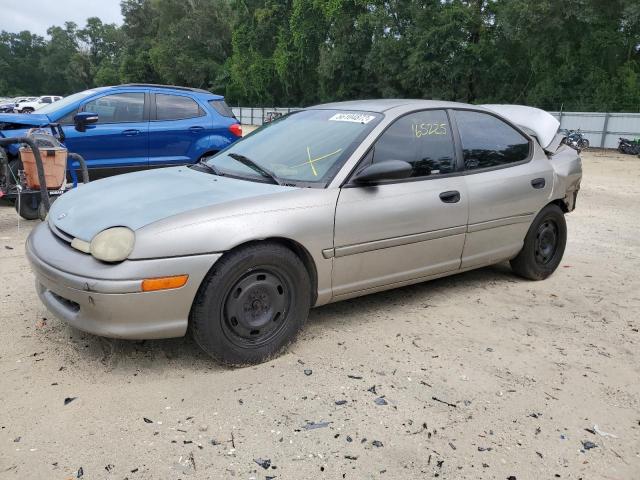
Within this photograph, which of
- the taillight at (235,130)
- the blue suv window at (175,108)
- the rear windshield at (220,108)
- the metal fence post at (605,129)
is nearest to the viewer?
the blue suv window at (175,108)

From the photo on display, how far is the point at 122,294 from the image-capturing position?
2.77 meters

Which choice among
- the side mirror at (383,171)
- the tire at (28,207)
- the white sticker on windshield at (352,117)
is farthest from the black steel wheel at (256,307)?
the tire at (28,207)

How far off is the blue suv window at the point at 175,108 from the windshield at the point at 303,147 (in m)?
4.00

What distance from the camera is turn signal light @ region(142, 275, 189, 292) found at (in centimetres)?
279

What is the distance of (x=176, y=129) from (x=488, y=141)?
16.0ft

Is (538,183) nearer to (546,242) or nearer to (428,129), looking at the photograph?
(546,242)

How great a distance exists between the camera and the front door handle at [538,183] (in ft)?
15.2

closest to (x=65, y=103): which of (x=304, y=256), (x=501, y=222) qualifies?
(x=304, y=256)

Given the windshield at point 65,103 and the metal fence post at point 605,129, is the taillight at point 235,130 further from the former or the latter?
the metal fence post at point 605,129

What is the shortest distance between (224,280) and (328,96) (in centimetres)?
4601

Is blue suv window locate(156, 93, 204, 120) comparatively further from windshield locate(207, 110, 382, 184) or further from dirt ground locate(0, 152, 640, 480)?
dirt ground locate(0, 152, 640, 480)

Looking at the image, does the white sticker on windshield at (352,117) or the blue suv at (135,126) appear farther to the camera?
the blue suv at (135,126)

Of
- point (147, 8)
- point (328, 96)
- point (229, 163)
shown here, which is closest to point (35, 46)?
point (147, 8)

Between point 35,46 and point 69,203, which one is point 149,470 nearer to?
point 69,203
